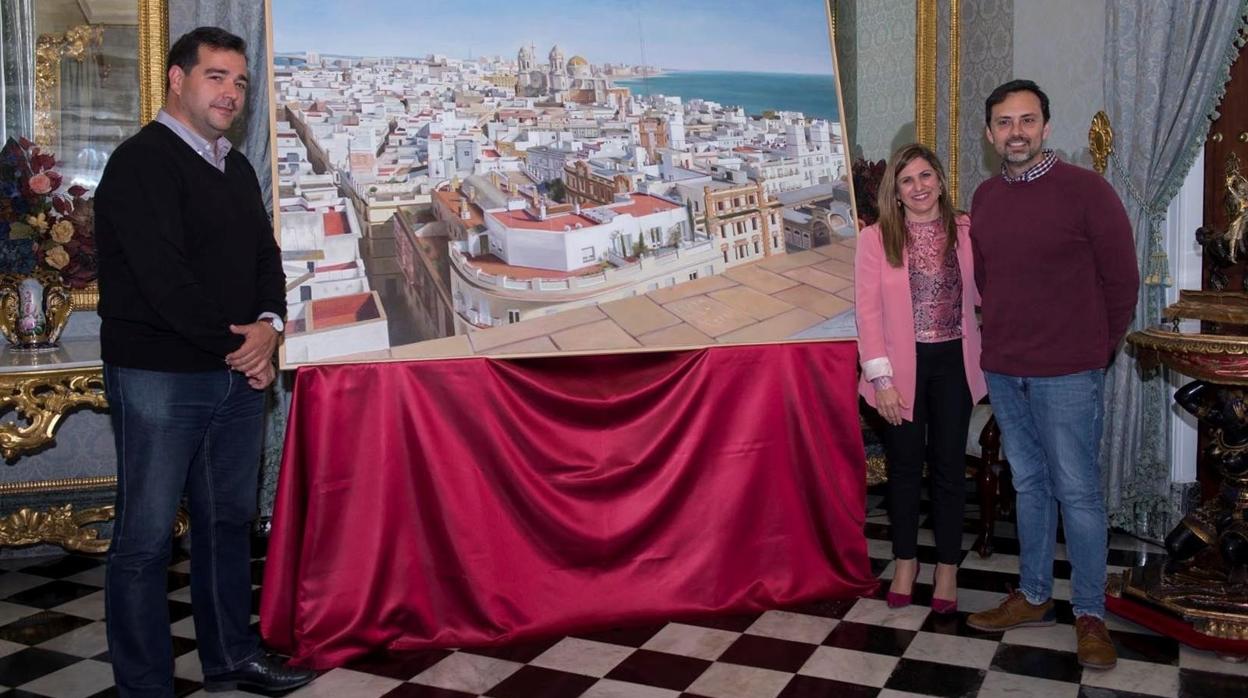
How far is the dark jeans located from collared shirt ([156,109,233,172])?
203 centimetres

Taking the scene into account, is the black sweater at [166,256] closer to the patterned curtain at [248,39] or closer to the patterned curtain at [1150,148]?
the patterned curtain at [248,39]

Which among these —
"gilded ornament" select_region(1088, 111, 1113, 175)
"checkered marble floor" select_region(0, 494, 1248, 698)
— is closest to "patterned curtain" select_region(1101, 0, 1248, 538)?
"gilded ornament" select_region(1088, 111, 1113, 175)

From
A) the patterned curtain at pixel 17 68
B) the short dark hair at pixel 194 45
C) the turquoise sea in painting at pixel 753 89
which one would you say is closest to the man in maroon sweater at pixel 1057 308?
the turquoise sea in painting at pixel 753 89

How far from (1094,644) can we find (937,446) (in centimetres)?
69

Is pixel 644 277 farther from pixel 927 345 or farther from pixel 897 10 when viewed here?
pixel 897 10

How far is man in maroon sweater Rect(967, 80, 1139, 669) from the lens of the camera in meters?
2.90

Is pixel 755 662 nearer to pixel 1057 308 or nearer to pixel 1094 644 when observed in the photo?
pixel 1094 644

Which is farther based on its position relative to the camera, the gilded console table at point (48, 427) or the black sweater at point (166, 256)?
the gilded console table at point (48, 427)

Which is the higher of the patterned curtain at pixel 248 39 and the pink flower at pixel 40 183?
the patterned curtain at pixel 248 39

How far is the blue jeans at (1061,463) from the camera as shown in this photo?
2959 millimetres

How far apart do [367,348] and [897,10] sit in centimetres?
314

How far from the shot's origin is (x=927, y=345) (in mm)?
3223

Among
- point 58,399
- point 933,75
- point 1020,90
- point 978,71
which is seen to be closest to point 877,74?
point 933,75

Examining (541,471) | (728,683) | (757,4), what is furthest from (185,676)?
(757,4)
